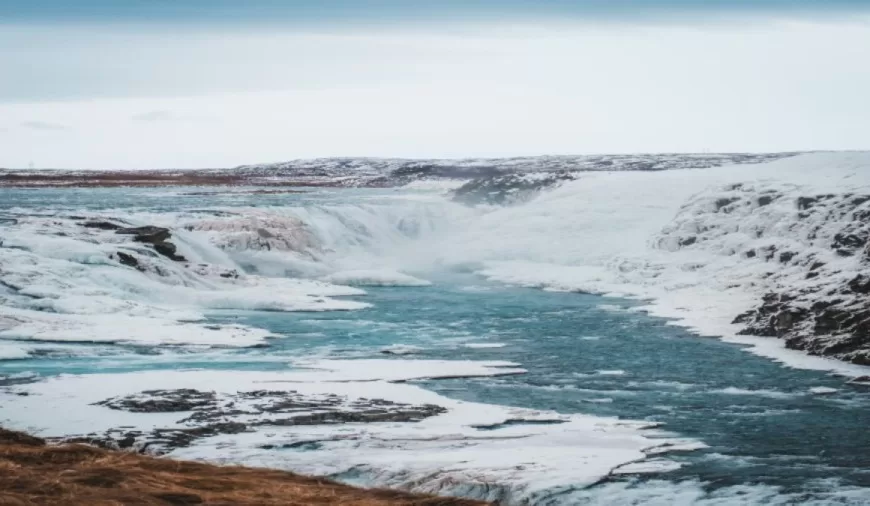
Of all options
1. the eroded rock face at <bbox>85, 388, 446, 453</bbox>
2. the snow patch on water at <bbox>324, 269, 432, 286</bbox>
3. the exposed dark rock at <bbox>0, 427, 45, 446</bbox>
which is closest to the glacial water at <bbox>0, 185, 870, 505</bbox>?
the eroded rock face at <bbox>85, 388, 446, 453</bbox>

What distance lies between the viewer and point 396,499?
1057cm

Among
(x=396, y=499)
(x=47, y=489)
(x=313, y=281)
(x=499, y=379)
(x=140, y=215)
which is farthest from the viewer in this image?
(x=140, y=215)

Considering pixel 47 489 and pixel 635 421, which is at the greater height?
pixel 47 489

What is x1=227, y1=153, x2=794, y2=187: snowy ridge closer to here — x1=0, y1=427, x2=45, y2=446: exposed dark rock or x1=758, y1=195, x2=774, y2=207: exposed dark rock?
x1=758, y1=195, x2=774, y2=207: exposed dark rock

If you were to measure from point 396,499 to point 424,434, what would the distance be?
3524mm

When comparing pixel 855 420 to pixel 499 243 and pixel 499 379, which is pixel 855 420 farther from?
pixel 499 243

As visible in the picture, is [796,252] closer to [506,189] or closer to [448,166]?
[506,189]

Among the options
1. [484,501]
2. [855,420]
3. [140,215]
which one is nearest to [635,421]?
[855,420]

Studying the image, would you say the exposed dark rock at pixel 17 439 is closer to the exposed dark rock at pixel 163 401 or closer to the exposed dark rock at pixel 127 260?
the exposed dark rock at pixel 163 401

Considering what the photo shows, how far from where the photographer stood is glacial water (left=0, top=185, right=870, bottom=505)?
1212 cm

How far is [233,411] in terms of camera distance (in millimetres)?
15477

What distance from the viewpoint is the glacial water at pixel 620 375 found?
12117 millimetres

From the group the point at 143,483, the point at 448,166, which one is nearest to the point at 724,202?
the point at 143,483

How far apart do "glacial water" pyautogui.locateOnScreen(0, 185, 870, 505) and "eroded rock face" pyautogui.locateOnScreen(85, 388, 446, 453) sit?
2.10 meters
